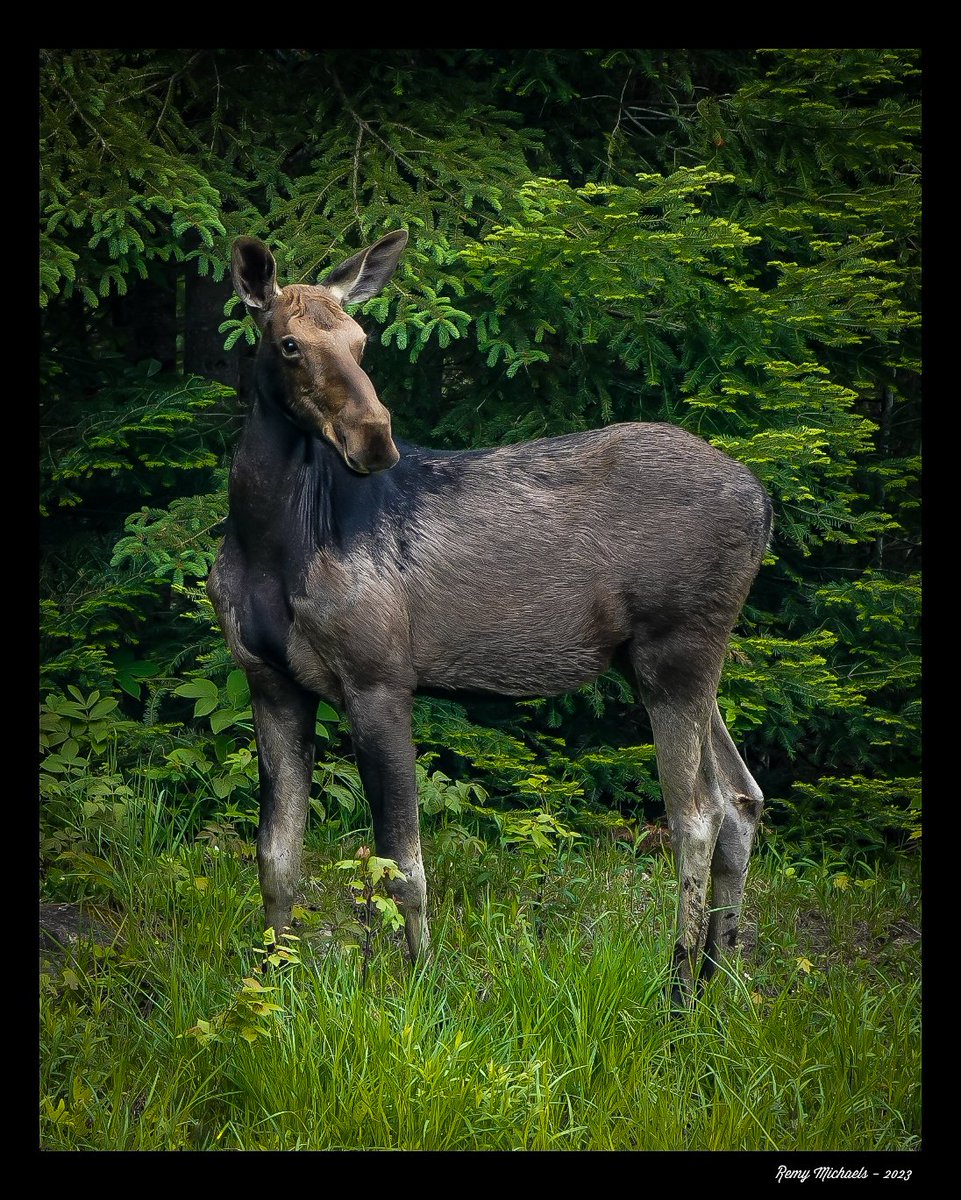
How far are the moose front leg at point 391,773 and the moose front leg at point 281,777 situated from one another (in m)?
0.33

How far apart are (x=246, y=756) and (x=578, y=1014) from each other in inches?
106

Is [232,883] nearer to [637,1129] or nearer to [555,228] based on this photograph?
[637,1129]

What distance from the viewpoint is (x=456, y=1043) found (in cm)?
475

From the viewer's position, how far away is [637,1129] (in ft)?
15.7

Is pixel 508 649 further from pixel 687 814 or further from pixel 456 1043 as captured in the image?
pixel 456 1043

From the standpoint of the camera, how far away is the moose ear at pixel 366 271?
537cm

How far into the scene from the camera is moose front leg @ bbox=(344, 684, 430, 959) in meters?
5.17

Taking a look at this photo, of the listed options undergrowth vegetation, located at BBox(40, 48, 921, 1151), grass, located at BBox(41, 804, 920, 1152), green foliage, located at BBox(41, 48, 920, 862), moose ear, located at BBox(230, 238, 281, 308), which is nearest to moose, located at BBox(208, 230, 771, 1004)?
moose ear, located at BBox(230, 238, 281, 308)

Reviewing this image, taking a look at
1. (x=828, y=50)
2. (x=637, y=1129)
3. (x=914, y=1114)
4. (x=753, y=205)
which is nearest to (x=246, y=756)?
(x=637, y=1129)

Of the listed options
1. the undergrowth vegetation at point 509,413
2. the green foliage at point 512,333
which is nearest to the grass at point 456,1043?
the undergrowth vegetation at point 509,413

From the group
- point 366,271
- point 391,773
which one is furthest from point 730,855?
point 366,271

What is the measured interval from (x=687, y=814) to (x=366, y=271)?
8.48 ft

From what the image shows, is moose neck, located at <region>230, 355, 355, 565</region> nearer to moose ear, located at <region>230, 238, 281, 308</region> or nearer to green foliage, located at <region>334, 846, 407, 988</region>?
moose ear, located at <region>230, 238, 281, 308</region>

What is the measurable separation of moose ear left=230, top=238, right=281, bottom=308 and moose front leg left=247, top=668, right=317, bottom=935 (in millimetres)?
1463
